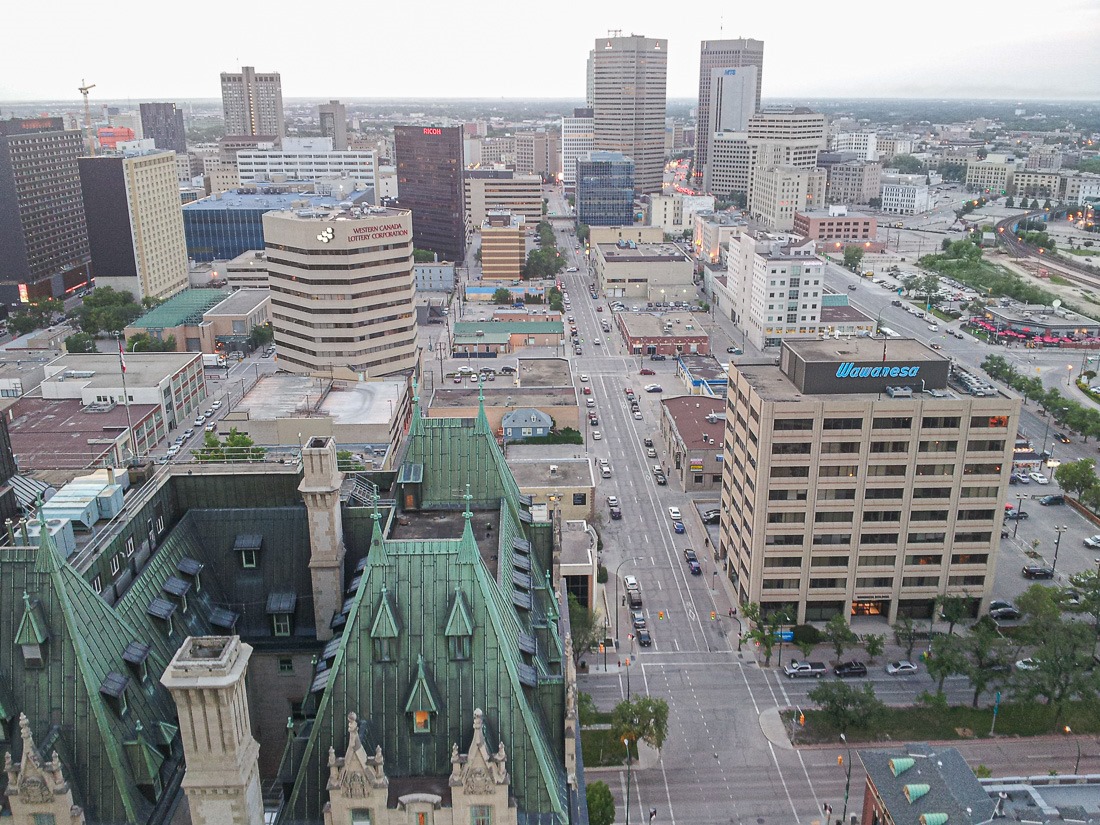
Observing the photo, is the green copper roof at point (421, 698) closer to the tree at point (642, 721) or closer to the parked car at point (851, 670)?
the tree at point (642, 721)

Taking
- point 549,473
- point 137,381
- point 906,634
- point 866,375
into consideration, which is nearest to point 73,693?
point 906,634

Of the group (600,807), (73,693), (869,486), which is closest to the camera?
(73,693)

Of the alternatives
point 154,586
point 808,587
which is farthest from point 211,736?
point 808,587

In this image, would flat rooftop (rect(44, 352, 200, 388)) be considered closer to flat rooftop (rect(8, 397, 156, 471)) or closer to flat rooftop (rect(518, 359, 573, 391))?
flat rooftop (rect(8, 397, 156, 471))

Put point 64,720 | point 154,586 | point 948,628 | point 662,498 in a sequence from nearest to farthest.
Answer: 1. point 64,720
2. point 154,586
3. point 948,628
4. point 662,498

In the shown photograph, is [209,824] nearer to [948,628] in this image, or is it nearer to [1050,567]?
[948,628]

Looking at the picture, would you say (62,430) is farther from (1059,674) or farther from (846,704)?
(1059,674)
